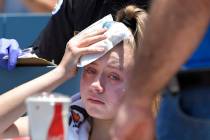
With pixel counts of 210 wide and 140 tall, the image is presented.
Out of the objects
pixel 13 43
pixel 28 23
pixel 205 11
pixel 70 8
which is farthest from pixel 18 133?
pixel 28 23

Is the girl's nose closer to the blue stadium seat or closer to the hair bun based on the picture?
the hair bun

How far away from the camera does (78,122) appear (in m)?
2.67

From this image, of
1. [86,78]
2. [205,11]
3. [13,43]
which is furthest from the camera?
[13,43]

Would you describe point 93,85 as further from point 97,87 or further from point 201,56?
point 201,56

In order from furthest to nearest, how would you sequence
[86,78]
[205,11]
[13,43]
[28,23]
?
[28,23], [13,43], [86,78], [205,11]

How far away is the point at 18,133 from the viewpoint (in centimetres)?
276

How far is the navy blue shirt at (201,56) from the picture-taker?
1872mm

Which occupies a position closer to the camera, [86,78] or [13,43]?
[86,78]

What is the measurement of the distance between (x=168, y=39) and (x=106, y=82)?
861 millimetres

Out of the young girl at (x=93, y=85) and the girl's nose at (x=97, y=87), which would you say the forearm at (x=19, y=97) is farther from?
the girl's nose at (x=97, y=87)

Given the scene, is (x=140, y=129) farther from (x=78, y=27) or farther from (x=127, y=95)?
(x=78, y=27)

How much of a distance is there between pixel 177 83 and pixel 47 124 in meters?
0.37

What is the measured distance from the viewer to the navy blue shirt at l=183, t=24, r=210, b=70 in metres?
1.87

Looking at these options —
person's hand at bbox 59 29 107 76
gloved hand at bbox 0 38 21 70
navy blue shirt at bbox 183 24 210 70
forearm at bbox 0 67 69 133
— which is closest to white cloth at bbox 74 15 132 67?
person's hand at bbox 59 29 107 76
